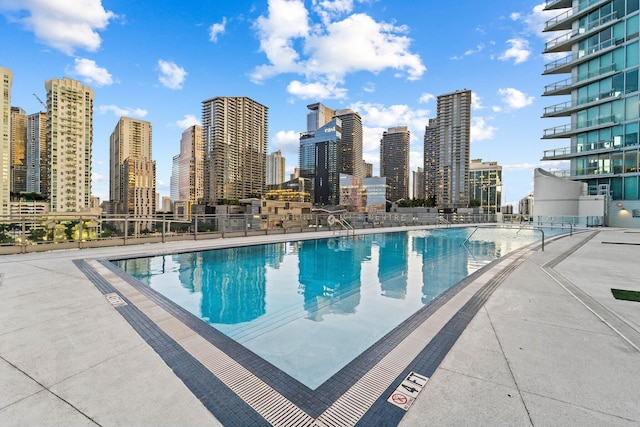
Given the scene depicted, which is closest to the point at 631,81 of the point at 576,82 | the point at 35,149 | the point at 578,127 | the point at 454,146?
the point at 576,82

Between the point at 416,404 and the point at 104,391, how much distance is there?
2.46 metres

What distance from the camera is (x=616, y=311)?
13.6 feet

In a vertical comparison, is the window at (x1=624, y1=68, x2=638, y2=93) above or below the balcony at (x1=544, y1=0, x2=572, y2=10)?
below

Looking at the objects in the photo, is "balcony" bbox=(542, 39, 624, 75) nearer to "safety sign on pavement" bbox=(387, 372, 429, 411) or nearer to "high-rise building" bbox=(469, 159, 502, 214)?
"safety sign on pavement" bbox=(387, 372, 429, 411)

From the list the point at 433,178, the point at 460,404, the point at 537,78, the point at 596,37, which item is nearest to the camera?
the point at 460,404

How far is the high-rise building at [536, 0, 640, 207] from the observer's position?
88.0 feet

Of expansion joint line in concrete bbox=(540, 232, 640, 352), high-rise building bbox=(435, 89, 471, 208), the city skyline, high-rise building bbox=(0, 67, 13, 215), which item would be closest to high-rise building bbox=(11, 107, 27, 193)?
high-rise building bbox=(0, 67, 13, 215)

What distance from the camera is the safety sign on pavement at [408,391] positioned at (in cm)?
214

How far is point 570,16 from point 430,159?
6346 inches

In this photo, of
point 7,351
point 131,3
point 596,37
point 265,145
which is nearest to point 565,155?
point 596,37

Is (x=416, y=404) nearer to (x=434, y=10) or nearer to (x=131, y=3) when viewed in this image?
(x=131, y=3)

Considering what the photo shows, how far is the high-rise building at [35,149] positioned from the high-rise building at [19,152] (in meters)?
2.52

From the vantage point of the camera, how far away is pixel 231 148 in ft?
567

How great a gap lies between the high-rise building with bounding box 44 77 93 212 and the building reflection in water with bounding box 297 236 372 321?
120 m
